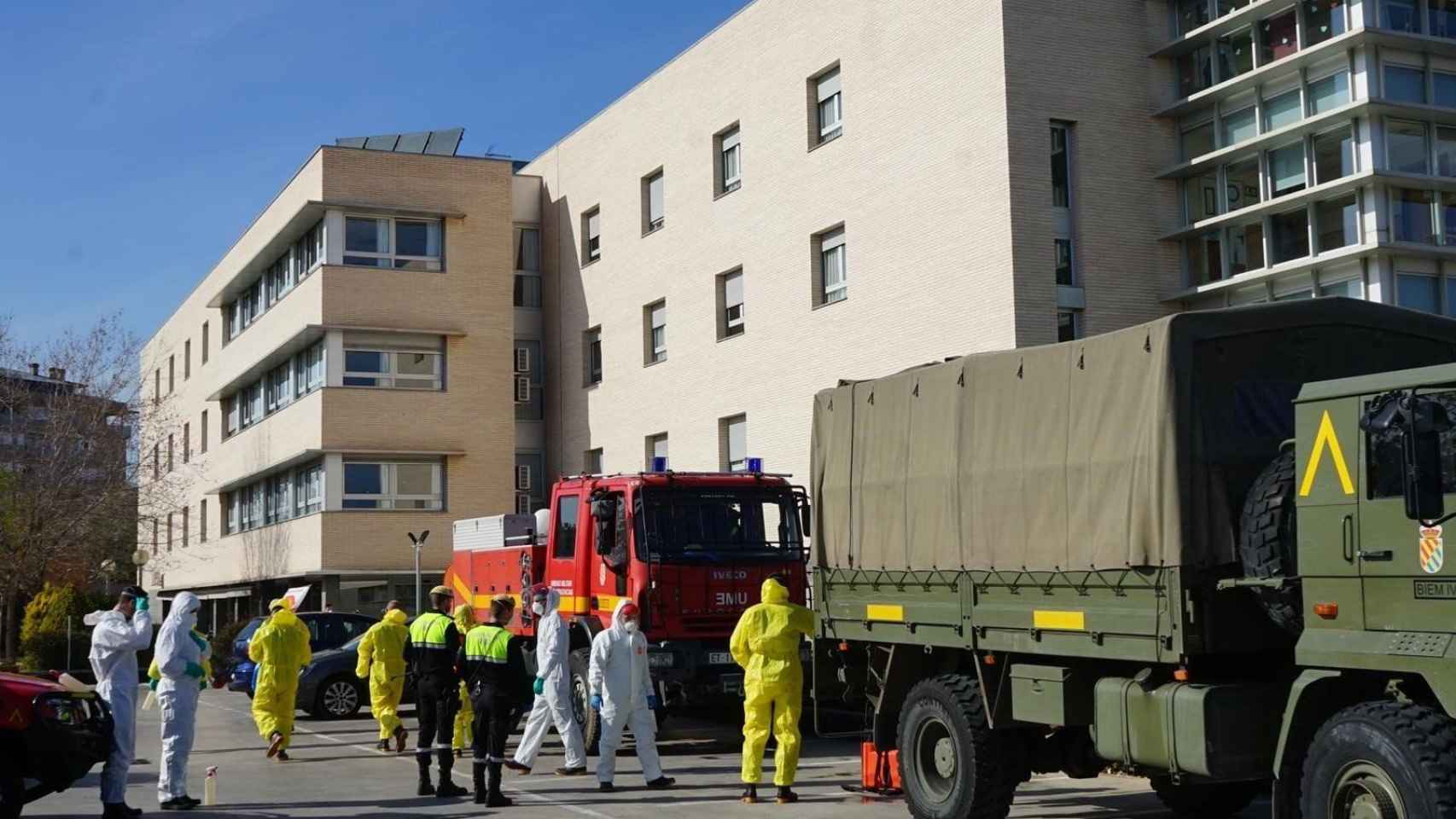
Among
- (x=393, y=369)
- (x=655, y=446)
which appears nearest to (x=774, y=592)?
(x=655, y=446)

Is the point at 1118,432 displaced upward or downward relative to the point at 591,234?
downward

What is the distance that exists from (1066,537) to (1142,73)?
15.5m

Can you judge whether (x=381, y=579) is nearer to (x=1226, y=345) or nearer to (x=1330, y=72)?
(x=1330, y=72)

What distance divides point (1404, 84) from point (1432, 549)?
15228 millimetres

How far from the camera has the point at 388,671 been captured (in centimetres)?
1858

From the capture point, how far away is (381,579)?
120 ft

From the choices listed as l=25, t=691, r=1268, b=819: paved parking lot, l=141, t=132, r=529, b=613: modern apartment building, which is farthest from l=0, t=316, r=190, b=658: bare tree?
l=25, t=691, r=1268, b=819: paved parking lot

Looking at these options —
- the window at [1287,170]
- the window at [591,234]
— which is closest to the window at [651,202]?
the window at [591,234]

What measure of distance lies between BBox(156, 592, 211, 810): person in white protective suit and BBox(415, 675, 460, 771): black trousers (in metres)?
1.93

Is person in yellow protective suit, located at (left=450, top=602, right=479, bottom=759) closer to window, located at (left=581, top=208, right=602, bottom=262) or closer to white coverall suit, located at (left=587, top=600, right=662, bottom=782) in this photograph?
white coverall suit, located at (left=587, top=600, right=662, bottom=782)

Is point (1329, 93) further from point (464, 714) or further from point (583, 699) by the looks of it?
point (464, 714)

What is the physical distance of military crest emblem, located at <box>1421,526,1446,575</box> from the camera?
26.0 ft

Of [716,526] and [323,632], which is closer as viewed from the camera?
[716,526]

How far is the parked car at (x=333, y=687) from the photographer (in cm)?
2389
